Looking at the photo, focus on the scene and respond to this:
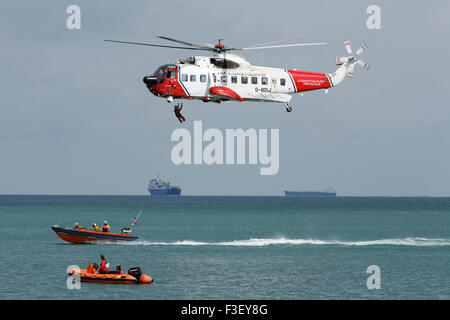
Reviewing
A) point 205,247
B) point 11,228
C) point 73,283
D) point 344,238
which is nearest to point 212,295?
point 73,283

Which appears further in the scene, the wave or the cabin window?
the wave

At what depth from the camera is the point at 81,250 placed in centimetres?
6825

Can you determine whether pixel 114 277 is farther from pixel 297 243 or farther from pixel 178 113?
pixel 297 243

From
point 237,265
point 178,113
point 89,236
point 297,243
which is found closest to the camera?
point 178,113

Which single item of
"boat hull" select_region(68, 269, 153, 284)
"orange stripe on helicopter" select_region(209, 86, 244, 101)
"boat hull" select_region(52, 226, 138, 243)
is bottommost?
"boat hull" select_region(68, 269, 153, 284)

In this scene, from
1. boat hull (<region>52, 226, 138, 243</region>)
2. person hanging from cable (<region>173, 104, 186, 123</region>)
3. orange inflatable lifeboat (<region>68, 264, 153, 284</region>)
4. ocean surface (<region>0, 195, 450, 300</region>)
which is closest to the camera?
person hanging from cable (<region>173, 104, 186, 123</region>)

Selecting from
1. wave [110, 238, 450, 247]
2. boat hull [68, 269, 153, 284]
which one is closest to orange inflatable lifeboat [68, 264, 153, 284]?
boat hull [68, 269, 153, 284]

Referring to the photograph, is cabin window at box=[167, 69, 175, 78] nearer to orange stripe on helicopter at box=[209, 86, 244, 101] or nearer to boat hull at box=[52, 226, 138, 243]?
orange stripe on helicopter at box=[209, 86, 244, 101]

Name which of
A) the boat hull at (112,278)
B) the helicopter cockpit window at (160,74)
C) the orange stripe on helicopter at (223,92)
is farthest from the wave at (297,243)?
the orange stripe on helicopter at (223,92)

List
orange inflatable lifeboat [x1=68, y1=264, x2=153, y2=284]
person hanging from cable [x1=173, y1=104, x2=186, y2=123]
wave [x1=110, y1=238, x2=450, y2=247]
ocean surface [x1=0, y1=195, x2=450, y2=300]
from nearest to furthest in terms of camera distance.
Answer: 1. person hanging from cable [x1=173, y1=104, x2=186, y2=123]
2. ocean surface [x1=0, y1=195, x2=450, y2=300]
3. orange inflatable lifeboat [x1=68, y1=264, x2=153, y2=284]
4. wave [x1=110, y1=238, x2=450, y2=247]

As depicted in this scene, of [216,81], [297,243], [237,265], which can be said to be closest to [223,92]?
[216,81]

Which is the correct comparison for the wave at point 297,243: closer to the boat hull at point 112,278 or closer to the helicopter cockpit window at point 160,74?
the boat hull at point 112,278

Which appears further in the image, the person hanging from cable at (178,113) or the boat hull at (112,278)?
the boat hull at (112,278)
